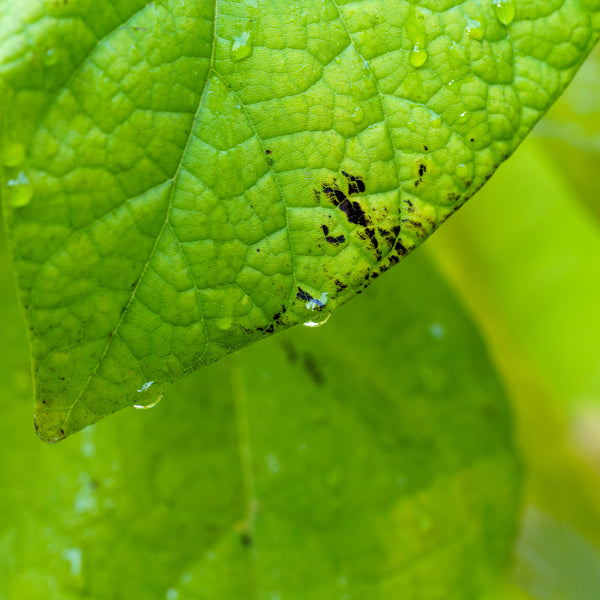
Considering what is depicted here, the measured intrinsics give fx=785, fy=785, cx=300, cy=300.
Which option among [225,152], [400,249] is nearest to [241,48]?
[225,152]

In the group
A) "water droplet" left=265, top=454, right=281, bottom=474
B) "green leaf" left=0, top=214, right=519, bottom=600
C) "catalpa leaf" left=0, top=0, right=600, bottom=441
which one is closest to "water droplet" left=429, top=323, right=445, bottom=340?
"green leaf" left=0, top=214, right=519, bottom=600

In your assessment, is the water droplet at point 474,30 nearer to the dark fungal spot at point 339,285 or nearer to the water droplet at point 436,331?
the dark fungal spot at point 339,285

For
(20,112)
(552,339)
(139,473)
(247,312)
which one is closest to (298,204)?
(247,312)

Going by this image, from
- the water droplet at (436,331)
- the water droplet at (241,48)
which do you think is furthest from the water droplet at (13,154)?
the water droplet at (436,331)

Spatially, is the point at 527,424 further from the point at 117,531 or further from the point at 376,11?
the point at 376,11

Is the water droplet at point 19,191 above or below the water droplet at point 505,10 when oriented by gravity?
above

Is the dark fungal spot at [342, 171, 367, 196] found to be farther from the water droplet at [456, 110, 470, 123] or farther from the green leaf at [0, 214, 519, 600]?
the green leaf at [0, 214, 519, 600]
